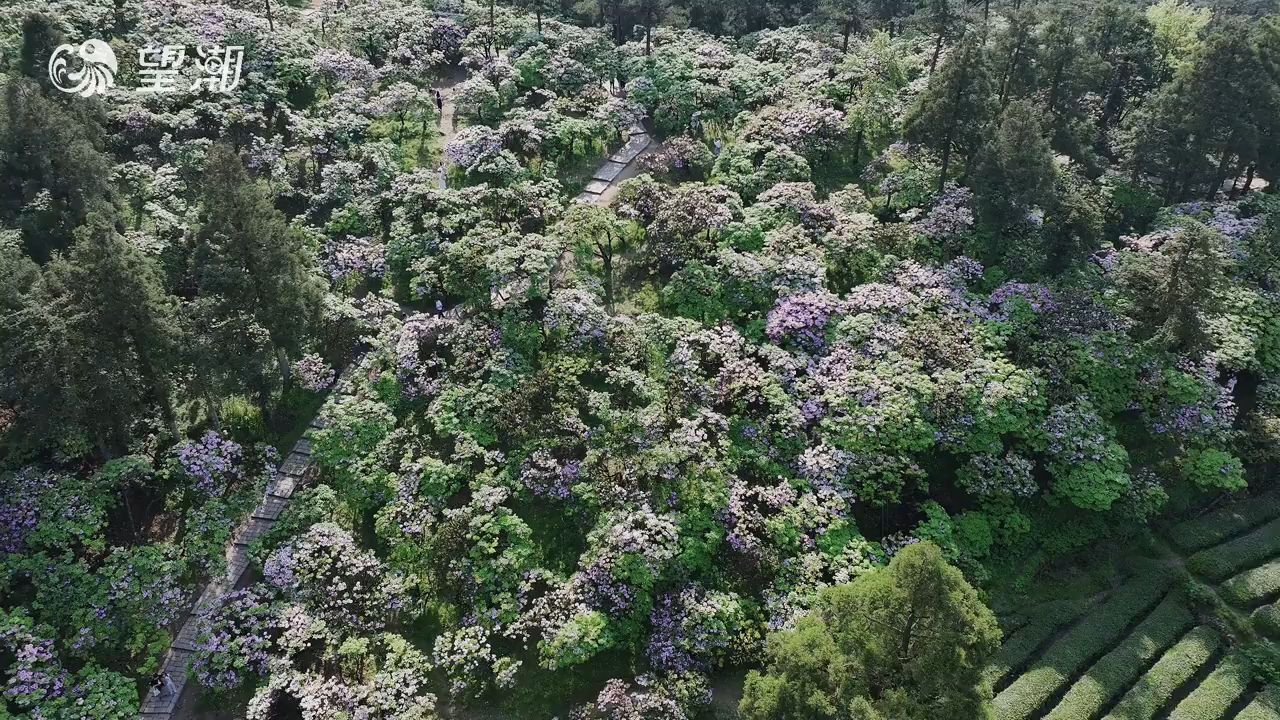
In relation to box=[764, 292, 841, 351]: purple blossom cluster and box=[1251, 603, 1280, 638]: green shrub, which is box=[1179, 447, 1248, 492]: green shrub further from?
box=[764, 292, 841, 351]: purple blossom cluster

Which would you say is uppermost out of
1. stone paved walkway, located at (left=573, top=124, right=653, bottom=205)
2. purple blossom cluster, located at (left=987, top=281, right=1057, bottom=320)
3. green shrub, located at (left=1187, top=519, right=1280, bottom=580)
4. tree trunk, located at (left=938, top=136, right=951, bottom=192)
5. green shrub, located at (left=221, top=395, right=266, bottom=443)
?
tree trunk, located at (left=938, top=136, right=951, bottom=192)

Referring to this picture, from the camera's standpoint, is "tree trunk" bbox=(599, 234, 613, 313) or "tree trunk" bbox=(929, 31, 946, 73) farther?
"tree trunk" bbox=(929, 31, 946, 73)

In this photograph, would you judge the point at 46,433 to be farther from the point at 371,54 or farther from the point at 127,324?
the point at 371,54

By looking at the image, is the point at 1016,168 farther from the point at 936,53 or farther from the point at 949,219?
the point at 936,53

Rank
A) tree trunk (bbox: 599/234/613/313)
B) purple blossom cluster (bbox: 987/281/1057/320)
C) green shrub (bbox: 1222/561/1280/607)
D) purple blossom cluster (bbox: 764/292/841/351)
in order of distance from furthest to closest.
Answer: tree trunk (bbox: 599/234/613/313) < purple blossom cluster (bbox: 987/281/1057/320) < purple blossom cluster (bbox: 764/292/841/351) < green shrub (bbox: 1222/561/1280/607)

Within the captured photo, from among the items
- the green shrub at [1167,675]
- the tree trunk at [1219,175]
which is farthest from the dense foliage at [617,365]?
the green shrub at [1167,675]

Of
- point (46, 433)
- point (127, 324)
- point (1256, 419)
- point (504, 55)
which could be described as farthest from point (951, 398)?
point (504, 55)

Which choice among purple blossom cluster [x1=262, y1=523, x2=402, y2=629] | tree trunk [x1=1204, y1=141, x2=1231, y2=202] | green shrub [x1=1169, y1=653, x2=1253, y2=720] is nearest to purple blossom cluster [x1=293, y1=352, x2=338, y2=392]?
purple blossom cluster [x1=262, y1=523, x2=402, y2=629]
